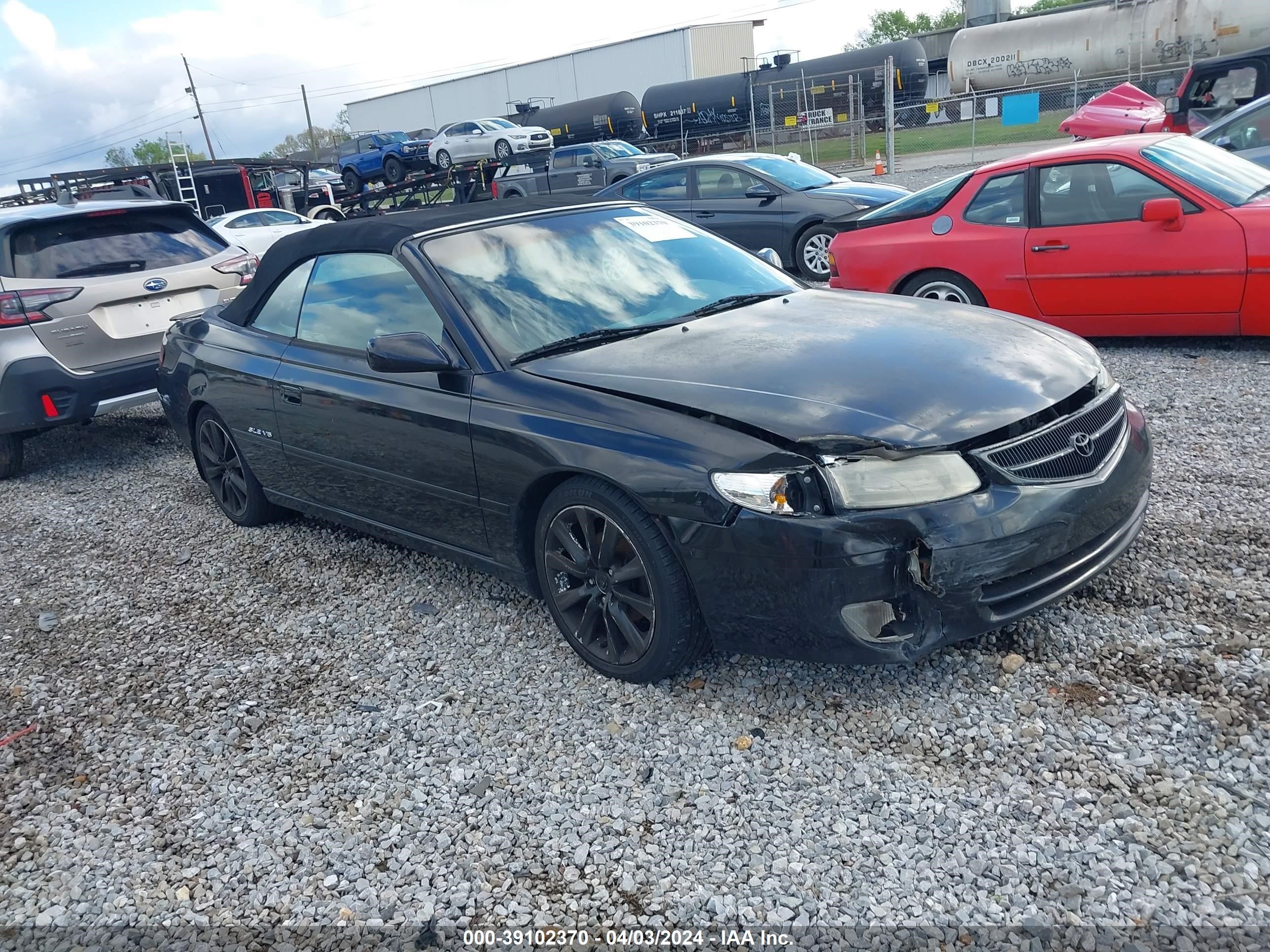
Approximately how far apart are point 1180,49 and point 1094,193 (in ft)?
88.8

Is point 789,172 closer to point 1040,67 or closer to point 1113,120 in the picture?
point 1113,120

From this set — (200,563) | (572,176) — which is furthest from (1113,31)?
(200,563)

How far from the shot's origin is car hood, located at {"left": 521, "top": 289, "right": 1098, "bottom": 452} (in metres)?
2.89

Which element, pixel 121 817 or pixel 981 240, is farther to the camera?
pixel 981 240

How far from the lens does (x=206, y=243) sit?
7.33 m

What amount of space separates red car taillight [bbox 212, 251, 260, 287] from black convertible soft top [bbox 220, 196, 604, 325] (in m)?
2.37

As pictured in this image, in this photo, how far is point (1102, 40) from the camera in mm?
30125

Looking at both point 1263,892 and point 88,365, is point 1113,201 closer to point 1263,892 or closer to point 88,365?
point 1263,892

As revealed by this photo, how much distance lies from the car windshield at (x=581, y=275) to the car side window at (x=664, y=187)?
7868 millimetres

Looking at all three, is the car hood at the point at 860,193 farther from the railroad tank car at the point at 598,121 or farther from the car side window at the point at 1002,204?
the railroad tank car at the point at 598,121

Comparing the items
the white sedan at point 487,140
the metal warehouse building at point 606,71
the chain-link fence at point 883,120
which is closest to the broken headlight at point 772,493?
the chain-link fence at point 883,120

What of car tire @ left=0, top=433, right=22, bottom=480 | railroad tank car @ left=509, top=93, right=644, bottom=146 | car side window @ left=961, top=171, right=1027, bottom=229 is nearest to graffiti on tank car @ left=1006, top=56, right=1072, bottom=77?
railroad tank car @ left=509, top=93, right=644, bottom=146

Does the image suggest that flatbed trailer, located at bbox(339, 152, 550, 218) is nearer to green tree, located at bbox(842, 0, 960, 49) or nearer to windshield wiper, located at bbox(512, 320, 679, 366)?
windshield wiper, located at bbox(512, 320, 679, 366)

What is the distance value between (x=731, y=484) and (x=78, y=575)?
388 cm
